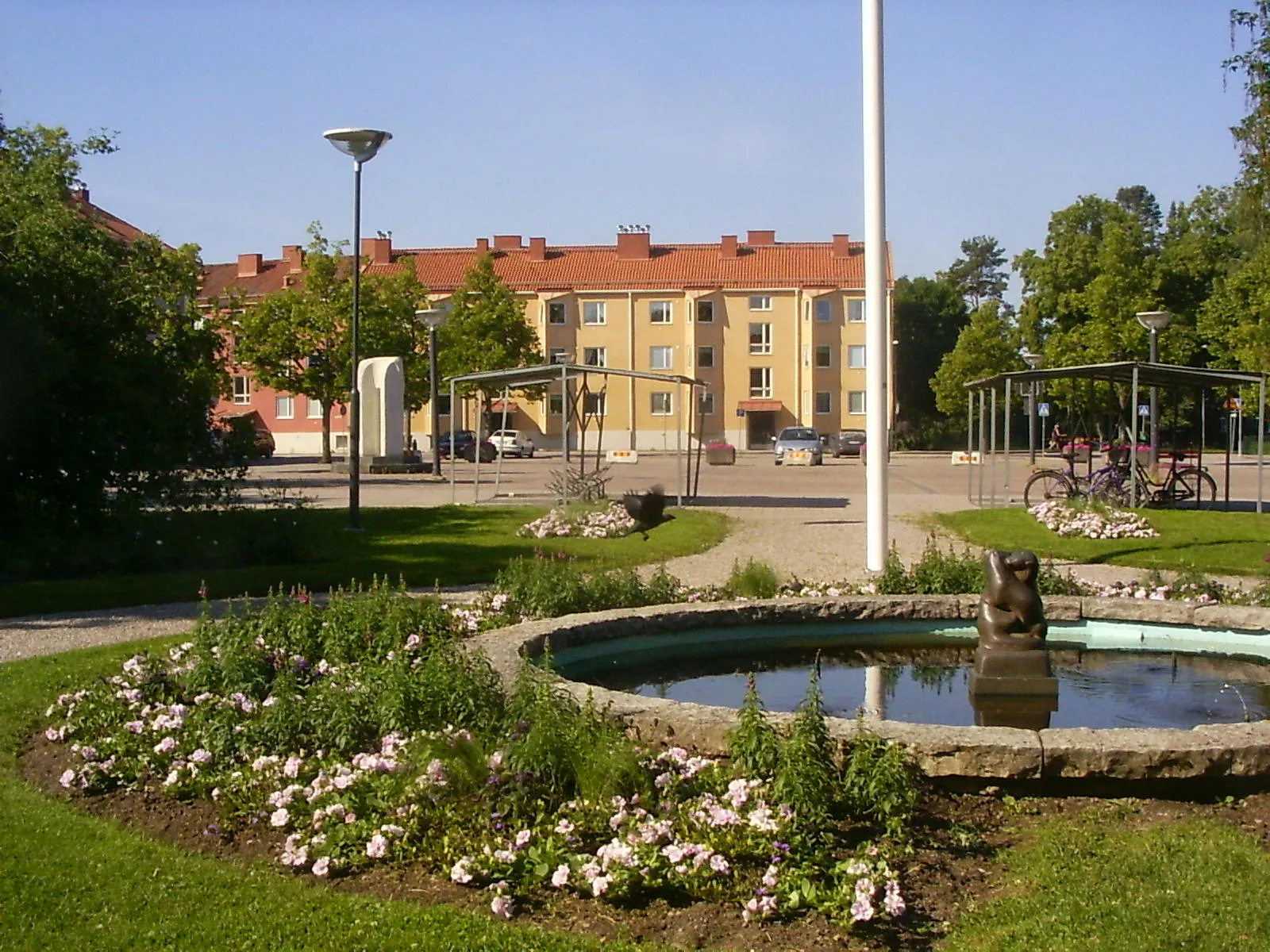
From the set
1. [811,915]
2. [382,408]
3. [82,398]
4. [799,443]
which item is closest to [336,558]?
[82,398]

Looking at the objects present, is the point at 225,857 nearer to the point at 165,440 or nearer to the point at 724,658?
the point at 724,658

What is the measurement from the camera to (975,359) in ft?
227

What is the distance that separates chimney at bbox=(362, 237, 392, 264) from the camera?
3105 inches

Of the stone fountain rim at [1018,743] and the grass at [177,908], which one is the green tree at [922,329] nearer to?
the stone fountain rim at [1018,743]

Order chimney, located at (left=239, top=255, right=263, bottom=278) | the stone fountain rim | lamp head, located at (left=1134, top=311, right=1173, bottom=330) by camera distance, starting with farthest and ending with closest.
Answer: chimney, located at (left=239, top=255, right=263, bottom=278)
lamp head, located at (left=1134, top=311, right=1173, bottom=330)
the stone fountain rim

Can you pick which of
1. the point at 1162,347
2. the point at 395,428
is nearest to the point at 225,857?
the point at 395,428

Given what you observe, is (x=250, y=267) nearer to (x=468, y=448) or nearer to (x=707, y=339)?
(x=707, y=339)

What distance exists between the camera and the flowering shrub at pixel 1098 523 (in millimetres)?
18422

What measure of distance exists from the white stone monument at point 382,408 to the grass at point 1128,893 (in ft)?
112

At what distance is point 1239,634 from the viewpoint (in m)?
9.15

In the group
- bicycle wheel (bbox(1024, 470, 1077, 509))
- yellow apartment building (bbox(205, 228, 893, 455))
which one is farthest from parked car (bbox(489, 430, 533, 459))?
bicycle wheel (bbox(1024, 470, 1077, 509))

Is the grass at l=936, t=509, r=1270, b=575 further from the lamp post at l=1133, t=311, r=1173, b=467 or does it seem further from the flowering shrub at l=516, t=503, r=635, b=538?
the flowering shrub at l=516, t=503, r=635, b=538

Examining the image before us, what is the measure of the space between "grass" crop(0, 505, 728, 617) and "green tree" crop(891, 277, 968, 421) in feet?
226

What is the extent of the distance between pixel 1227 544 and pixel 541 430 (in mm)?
59684
